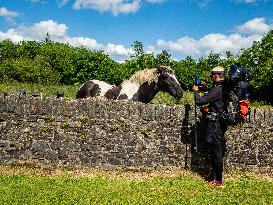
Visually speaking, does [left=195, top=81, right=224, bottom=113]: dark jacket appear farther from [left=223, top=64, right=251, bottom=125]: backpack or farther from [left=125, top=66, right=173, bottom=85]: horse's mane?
[left=125, top=66, right=173, bottom=85]: horse's mane

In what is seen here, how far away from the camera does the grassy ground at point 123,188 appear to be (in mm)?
6746

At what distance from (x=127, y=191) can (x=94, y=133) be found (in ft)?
6.24

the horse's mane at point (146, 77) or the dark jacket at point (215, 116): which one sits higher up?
the horse's mane at point (146, 77)

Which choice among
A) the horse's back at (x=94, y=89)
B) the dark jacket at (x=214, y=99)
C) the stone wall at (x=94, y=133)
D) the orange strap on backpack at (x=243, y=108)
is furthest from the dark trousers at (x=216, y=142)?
the horse's back at (x=94, y=89)

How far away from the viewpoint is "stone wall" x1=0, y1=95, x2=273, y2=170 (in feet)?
28.2

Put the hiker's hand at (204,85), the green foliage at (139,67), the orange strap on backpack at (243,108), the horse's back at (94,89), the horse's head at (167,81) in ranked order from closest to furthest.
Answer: the orange strap on backpack at (243,108) → the hiker's hand at (204,85) → the horse's head at (167,81) → the horse's back at (94,89) → the green foliage at (139,67)

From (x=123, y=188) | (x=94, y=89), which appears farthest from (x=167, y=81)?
(x=123, y=188)

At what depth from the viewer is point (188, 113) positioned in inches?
341

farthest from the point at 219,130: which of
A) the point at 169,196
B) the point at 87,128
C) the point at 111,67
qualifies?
the point at 111,67

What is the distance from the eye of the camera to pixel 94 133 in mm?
8617

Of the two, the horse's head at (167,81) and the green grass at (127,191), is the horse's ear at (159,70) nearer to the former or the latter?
the horse's head at (167,81)

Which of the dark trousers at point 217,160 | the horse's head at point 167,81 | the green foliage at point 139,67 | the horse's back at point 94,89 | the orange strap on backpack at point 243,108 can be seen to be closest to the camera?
the orange strap on backpack at point 243,108

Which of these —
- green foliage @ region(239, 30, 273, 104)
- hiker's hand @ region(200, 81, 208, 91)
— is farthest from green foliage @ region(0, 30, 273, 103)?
hiker's hand @ region(200, 81, 208, 91)

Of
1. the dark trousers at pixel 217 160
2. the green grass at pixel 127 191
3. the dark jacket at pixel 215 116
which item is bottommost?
the green grass at pixel 127 191
